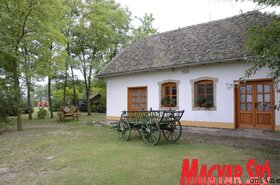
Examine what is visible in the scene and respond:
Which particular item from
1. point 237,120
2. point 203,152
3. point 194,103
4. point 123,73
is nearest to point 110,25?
point 123,73

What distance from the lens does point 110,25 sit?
24.0 metres

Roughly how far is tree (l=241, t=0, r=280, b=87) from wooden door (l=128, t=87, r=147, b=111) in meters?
7.98

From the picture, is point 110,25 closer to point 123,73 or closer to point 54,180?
point 123,73

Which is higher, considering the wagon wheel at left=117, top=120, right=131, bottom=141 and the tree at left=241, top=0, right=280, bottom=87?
the tree at left=241, top=0, right=280, bottom=87

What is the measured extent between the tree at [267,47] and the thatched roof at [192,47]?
3.10m

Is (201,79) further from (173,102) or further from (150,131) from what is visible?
(150,131)

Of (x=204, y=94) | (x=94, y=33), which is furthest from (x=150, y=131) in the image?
(x=94, y=33)

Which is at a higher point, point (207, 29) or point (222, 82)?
point (207, 29)

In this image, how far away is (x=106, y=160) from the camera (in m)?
6.46

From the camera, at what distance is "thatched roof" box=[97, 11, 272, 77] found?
36.0 feet

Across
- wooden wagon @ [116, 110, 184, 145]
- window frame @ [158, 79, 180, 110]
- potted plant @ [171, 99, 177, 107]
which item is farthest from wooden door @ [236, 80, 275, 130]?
wooden wagon @ [116, 110, 184, 145]

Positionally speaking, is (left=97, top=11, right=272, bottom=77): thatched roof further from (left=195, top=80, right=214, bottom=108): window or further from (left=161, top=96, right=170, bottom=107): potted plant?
(left=161, top=96, right=170, bottom=107): potted plant

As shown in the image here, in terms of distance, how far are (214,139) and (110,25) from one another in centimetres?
1761

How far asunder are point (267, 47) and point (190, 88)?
635 cm
